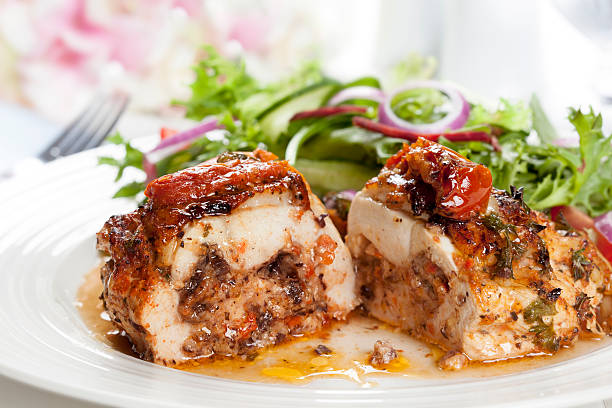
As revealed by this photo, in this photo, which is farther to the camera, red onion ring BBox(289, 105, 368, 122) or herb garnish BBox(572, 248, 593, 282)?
red onion ring BBox(289, 105, 368, 122)

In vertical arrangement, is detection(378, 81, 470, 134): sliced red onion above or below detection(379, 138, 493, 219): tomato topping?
above

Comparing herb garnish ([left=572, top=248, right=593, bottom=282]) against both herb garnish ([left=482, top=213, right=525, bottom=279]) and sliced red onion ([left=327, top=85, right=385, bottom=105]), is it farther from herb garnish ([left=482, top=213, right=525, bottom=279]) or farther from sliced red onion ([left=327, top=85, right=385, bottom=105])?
sliced red onion ([left=327, top=85, right=385, bottom=105])

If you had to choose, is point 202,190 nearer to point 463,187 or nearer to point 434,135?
point 463,187

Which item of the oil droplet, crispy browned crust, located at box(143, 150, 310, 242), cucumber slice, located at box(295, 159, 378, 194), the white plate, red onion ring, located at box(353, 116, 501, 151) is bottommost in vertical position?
the oil droplet

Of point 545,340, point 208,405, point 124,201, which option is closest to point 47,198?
point 124,201

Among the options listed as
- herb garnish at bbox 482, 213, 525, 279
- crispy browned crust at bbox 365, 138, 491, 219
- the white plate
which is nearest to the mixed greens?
crispy browned crust at bbox 365, 138, 491, 219

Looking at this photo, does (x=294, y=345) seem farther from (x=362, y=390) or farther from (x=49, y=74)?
(x=49, y=74)
